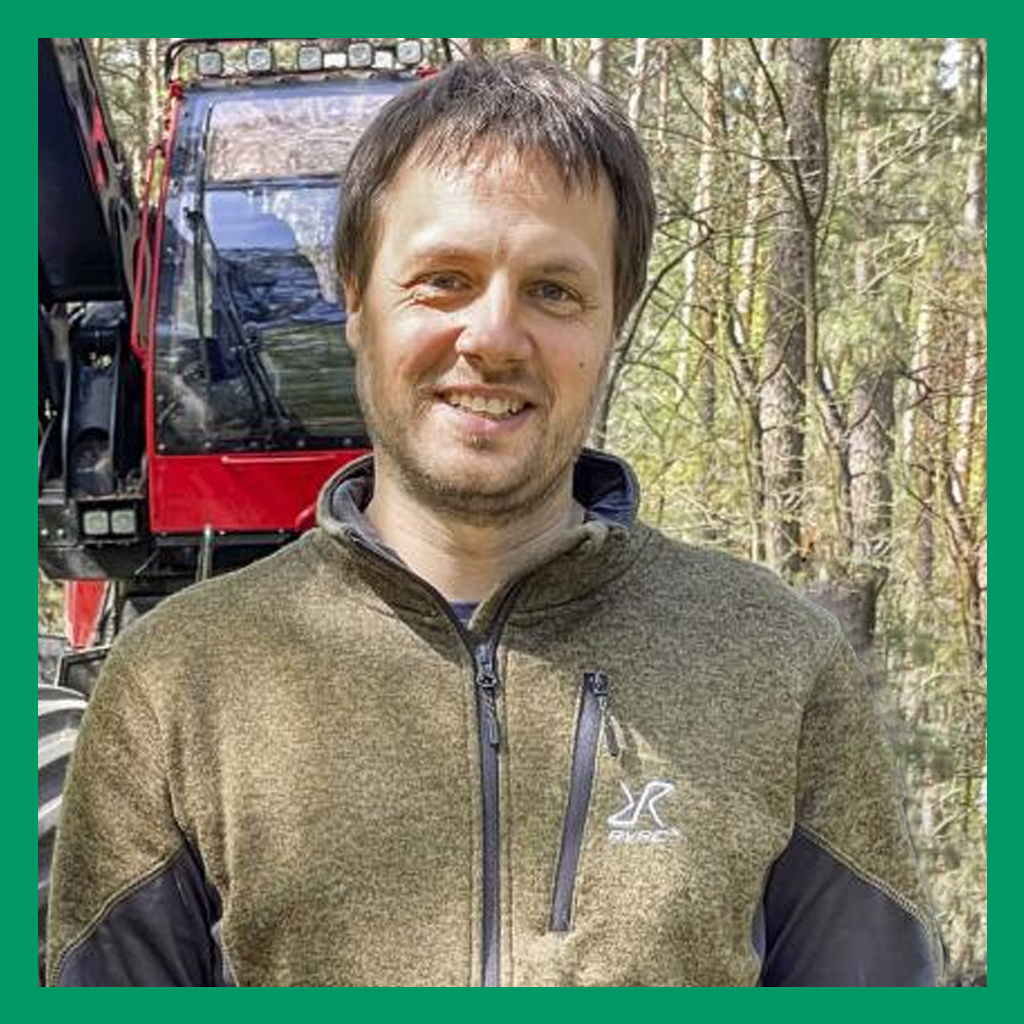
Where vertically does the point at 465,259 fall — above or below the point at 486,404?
above

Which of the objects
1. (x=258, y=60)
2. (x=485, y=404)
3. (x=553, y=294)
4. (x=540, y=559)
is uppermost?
(x=258, y=60)

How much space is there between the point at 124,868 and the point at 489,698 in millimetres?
416

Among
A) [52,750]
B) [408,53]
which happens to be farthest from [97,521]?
[408,53]

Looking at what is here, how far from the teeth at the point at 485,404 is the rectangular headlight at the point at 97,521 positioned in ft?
11.1

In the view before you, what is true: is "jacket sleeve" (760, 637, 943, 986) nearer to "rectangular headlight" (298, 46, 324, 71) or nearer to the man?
the man

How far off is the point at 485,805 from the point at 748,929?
0.30 metres

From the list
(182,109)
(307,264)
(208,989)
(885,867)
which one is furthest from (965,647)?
(208,989)

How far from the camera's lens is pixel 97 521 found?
189 inches

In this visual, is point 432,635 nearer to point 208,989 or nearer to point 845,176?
point 208,989

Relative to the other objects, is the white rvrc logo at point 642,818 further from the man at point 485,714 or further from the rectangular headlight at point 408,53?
A: the rectangular headlight at point 408,53

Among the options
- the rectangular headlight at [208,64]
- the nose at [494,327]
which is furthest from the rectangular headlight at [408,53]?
the nose at [494,327]

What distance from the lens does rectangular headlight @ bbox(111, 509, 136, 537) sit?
4773 mm

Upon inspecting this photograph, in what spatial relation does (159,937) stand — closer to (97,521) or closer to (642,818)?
(642,818)

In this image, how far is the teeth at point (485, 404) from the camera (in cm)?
162
